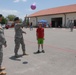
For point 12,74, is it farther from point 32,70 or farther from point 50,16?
point 50,16

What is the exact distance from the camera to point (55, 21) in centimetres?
5494

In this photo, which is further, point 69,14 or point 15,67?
point 69,14

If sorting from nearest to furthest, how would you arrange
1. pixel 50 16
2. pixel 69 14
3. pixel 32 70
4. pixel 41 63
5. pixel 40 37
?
1. pixel 32 70
2. pixel 41 63
3. pixel 40 37
4. pixel 69 14
5. pixel 50 16

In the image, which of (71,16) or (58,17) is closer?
(71,16)

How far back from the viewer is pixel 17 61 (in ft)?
27.0

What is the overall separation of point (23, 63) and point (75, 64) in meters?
2.02

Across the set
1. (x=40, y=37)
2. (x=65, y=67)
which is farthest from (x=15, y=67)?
(x=40, y=37)

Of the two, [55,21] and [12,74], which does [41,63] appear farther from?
[55,21]

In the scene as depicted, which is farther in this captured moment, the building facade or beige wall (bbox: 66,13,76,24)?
the building facade

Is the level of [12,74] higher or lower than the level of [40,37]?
lower

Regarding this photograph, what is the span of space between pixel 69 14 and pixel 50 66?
4115 cm

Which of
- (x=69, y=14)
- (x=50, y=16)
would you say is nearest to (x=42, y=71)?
(x=69, y=14)

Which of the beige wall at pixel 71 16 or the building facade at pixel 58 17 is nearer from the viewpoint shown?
the beige wall at pixel 71 16

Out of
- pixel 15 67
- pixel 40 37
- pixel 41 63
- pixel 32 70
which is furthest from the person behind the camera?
pixel 40 37
